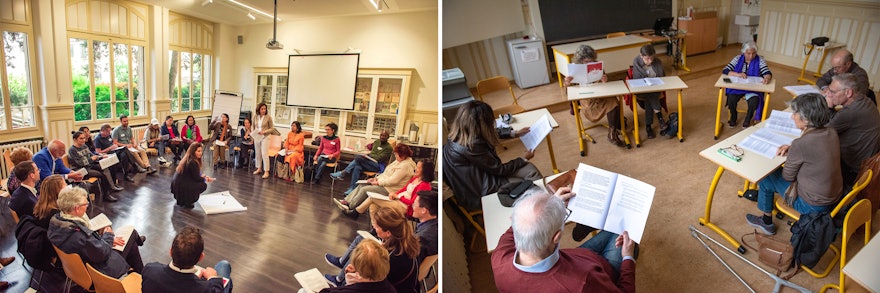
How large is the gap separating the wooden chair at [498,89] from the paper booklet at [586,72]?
93cm

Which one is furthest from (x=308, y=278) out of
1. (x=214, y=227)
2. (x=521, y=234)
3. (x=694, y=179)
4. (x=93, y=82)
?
(x=694, y=179)

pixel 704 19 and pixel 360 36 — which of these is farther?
pixel 704 19

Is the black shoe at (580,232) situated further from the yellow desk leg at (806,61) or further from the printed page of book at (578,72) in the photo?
the yellow desk leg at (806,61)

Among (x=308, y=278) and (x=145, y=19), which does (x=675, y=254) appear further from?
(x=145, y=19)

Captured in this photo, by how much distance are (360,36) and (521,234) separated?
107 centimetres

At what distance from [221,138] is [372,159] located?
685 mm

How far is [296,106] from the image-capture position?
2.05 m

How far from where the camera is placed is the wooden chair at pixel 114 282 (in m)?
1.92

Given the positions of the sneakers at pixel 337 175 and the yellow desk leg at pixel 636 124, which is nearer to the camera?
the sneakers at pixel 337 175

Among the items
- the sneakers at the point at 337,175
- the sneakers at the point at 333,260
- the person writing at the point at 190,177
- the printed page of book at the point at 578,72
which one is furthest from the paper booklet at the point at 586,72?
the person writing at the point at 190,177

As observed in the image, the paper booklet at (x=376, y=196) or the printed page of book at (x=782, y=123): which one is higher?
the printed page of book at (x=782, y=123)

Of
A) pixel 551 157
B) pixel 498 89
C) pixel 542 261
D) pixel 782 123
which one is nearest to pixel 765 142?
pixel 782 123

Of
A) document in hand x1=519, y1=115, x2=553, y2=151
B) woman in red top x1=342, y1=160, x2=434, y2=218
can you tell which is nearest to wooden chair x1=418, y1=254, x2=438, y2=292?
woman in red top x1=342, y1=160, x2=434, y2=218

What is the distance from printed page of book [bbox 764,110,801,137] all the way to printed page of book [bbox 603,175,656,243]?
6.20ft
